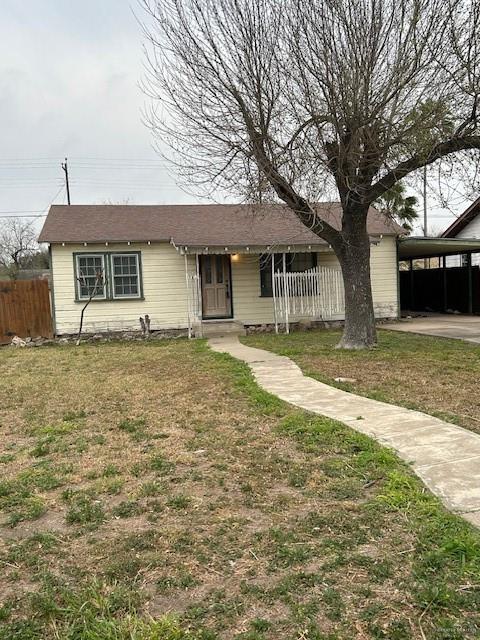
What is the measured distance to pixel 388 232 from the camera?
53.2 ft

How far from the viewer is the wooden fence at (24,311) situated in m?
14.4

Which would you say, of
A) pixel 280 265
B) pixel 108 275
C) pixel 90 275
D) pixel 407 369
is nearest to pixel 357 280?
pixel 407 369

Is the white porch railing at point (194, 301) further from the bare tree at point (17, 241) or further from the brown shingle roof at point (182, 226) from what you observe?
the bare tree at point (17, 241)

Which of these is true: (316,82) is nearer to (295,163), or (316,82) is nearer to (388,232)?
(295,163)

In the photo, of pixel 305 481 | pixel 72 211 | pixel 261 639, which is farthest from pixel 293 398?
pixel 72 211

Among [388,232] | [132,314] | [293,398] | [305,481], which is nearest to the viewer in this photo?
[305,481]

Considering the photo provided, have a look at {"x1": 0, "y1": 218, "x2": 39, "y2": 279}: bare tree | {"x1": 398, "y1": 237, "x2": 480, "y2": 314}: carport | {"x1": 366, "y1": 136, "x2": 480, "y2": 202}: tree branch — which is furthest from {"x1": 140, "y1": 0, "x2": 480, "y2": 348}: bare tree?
{"x1": 0, "y1": 218, "x2": 39, "y2": 279}: bare tree

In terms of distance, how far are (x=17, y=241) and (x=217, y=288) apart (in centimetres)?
3001

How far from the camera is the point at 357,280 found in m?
10.4

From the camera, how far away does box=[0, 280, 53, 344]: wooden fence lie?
47.3 ft

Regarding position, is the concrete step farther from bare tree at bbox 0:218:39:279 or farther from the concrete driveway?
bare tree at bbox 0:218:39:279

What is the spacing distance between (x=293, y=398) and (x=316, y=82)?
222 inches

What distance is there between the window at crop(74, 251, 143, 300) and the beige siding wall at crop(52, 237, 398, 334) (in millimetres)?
154

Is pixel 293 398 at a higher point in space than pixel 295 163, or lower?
lower
